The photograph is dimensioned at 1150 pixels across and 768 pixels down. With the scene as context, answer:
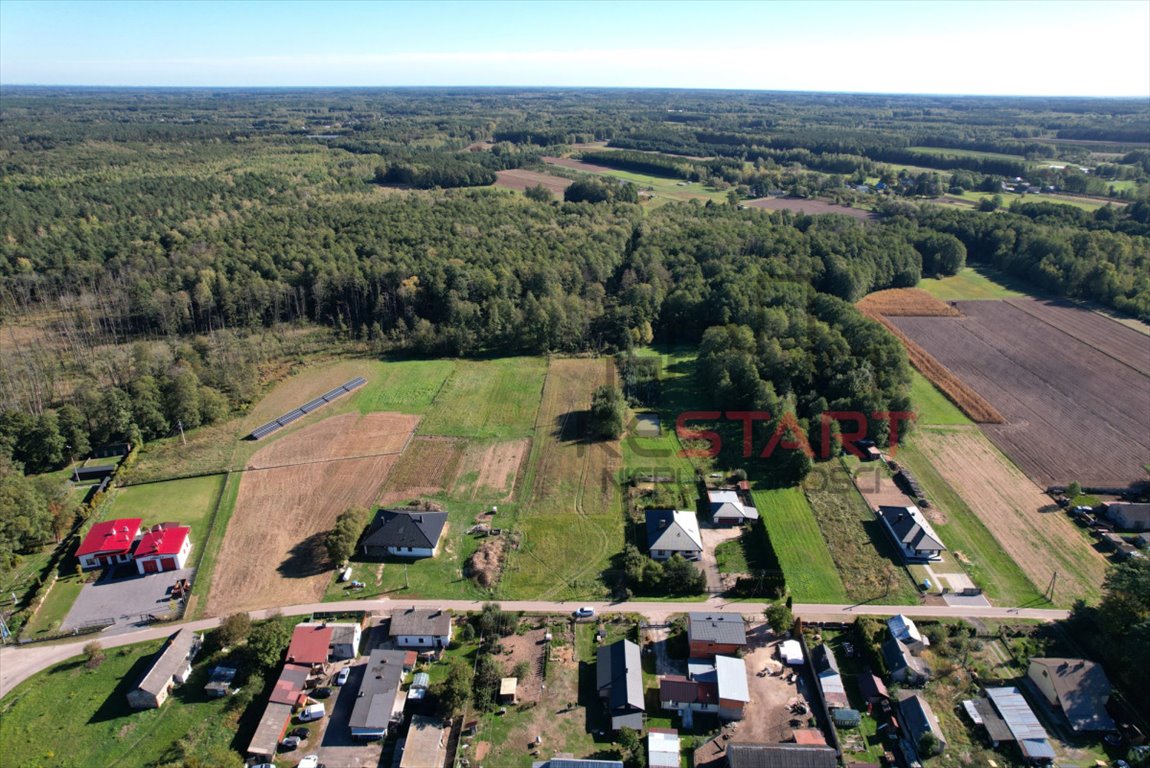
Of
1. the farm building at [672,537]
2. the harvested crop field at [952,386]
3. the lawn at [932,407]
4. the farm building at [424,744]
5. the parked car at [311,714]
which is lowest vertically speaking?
the parked car at [311,714]

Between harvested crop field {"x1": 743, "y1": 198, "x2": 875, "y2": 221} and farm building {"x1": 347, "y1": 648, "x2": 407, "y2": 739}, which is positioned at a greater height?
harvested crop field {"x1": 743, "y1": 198, "x2": 875, "y2": 221}

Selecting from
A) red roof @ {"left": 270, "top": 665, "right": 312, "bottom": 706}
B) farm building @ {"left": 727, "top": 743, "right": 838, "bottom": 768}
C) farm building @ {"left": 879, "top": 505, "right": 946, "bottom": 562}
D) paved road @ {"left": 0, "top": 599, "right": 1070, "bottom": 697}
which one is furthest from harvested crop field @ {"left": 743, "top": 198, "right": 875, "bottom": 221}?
red roof @ {"left": 270, "top": 665, "right": 312, "bottom": 706}

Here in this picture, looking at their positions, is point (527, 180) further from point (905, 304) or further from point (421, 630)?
point (421, 630)

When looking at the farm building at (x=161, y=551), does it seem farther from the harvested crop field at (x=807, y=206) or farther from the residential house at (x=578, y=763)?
the harvested crop field at (x=807, y=206)

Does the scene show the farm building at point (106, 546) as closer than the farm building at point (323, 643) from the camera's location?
No

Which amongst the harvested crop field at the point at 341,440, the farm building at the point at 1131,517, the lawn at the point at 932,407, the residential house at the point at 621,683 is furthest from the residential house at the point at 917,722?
the harvested crop field at the point at 341,440

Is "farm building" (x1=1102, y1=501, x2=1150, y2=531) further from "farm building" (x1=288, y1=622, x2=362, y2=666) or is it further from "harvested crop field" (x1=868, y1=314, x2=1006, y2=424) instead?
"farm building" (x1=288, y1=622, x2=362, y2=666)

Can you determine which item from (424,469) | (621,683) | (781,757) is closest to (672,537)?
(621,683)
